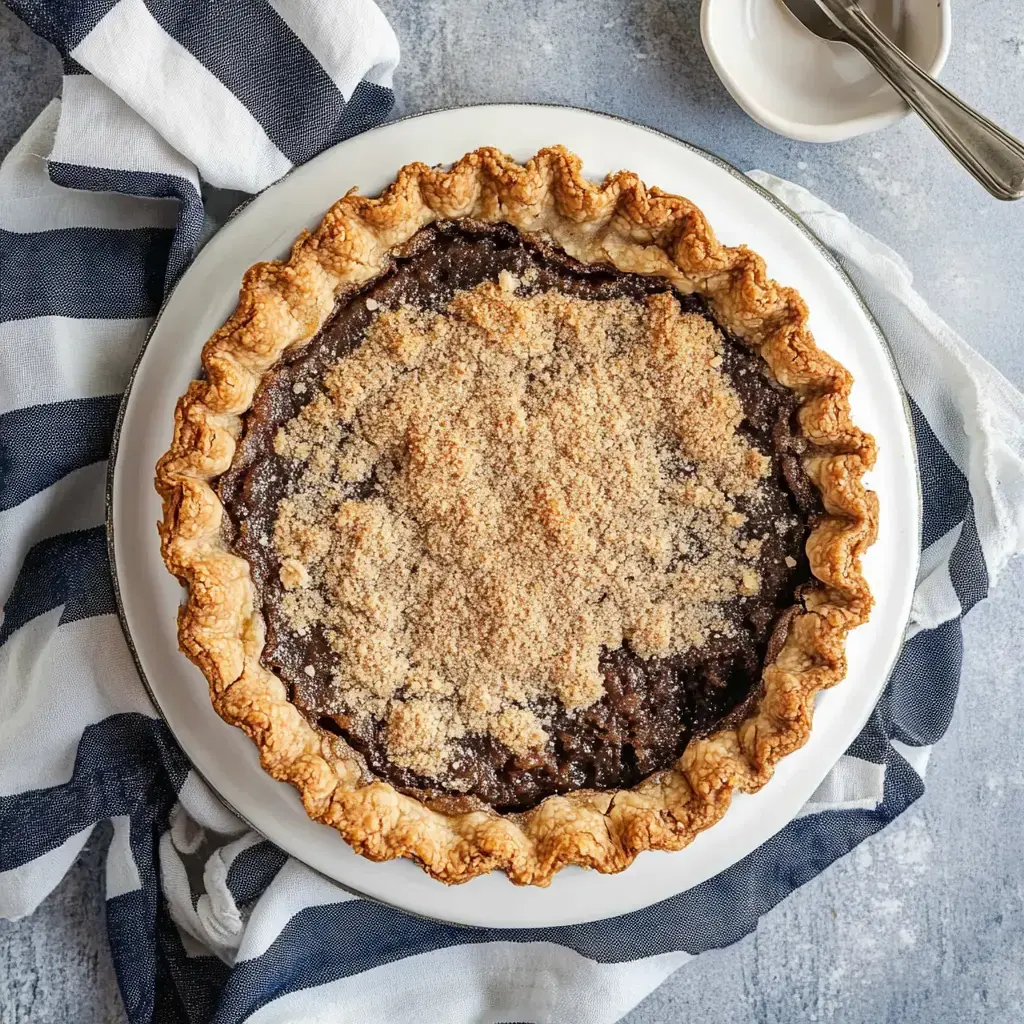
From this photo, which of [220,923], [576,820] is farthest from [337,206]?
[220,923]

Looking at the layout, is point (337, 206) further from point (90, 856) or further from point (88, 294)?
point (90, 856)

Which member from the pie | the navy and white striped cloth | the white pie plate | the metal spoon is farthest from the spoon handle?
the pie

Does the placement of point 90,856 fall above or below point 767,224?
below

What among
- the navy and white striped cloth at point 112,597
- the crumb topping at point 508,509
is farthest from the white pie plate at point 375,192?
the crumb topping at point 508,509

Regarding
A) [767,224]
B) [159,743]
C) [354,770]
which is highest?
[767,224]

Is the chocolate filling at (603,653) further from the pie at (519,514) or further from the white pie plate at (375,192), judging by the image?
the white pie plate at (375,192)

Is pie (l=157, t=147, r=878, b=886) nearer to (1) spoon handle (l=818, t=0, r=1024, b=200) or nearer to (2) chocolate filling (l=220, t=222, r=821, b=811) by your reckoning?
(2) chocolate filling (l=220, t=222, r=821, b=811)

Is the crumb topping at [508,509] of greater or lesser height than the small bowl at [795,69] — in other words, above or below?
below
